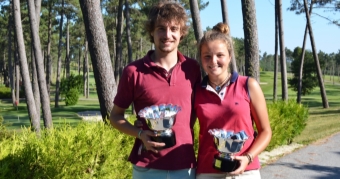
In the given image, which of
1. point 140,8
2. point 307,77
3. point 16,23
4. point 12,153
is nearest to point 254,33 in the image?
point 12,153

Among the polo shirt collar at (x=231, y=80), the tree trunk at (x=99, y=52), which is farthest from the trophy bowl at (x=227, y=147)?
the tree trunk at (x=99, y=52)

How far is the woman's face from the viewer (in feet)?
8.00

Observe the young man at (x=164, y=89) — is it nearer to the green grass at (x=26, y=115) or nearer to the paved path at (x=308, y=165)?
the paved path at (x=308, y=165)

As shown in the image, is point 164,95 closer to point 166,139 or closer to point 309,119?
point 166,139

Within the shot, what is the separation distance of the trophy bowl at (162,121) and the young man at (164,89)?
5.6 inches

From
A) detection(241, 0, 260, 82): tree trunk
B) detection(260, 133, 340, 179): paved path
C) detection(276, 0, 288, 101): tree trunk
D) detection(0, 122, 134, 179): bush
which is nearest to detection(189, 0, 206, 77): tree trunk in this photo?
detection(241, 0, 260, 82): tree trunk

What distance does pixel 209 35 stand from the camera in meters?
2.48

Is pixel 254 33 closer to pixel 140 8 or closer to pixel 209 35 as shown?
pixel 209 35

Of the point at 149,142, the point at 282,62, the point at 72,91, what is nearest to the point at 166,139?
the point at 149,142

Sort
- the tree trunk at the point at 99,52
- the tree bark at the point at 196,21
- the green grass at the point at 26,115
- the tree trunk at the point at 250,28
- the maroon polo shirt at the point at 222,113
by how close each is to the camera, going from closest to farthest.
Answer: the maroon polo shirt at the point at 222,113 < the tree trunk at the point at 99,52 < the tree trunk at the point at 250,28 < the tree bark at the point at 196,21 < the green grass at the point at 26,115

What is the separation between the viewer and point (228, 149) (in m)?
2.25

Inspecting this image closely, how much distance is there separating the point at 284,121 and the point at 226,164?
796 cm

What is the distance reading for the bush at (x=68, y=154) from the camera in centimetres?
369

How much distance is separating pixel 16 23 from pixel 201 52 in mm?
10760
